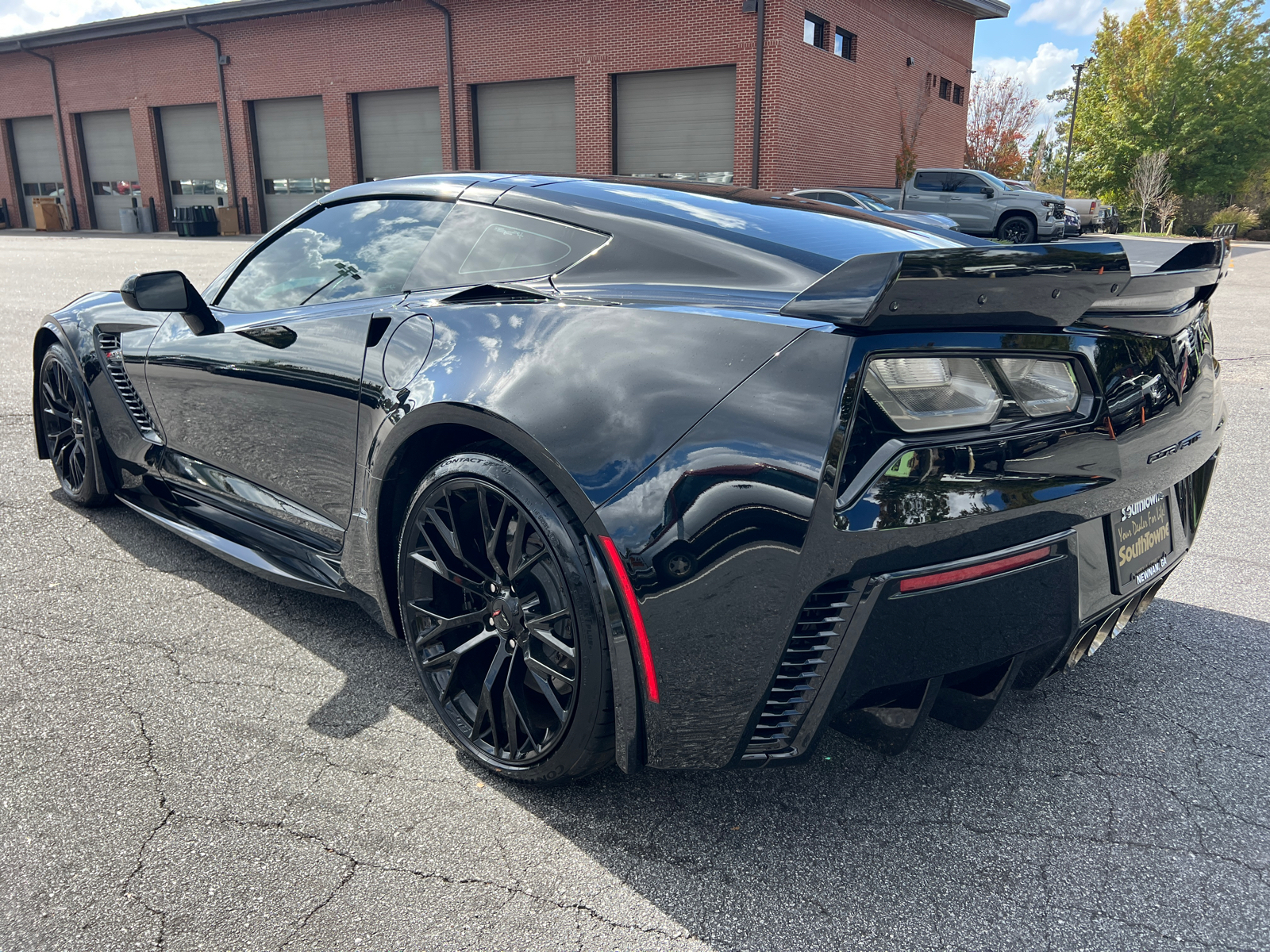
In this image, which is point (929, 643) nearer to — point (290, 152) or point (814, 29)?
point (814, 29)

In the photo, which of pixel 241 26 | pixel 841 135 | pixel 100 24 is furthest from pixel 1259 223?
pixel 100 24

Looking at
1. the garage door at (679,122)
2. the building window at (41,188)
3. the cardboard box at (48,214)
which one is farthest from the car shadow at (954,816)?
the building window at (41,188)

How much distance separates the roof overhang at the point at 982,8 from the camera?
104ft

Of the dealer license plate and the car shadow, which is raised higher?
the dealer license plate

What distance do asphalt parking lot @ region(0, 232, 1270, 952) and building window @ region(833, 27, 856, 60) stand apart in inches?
976

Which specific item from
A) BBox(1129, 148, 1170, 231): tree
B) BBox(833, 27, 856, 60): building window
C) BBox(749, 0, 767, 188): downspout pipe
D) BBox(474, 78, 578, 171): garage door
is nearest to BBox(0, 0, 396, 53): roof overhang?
BBox(474, 78, 578, 171): garage door

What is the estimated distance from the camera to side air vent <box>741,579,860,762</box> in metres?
1.70

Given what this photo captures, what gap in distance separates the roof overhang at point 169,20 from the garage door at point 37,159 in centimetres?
260

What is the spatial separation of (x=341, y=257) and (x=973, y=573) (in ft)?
7.06

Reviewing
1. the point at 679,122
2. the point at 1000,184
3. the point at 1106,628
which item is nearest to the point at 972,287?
the point at 1106,628

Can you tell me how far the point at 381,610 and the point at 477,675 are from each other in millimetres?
390

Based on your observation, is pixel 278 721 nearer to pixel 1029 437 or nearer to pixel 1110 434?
pixel 1029 437

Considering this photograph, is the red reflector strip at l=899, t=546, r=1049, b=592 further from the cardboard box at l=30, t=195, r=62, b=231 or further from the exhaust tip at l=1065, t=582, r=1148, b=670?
the cardboard box at l=30, t=195, r=62, b=231

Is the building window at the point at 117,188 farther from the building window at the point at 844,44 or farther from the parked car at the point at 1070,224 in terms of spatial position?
the parked car at the point at 1070,224
